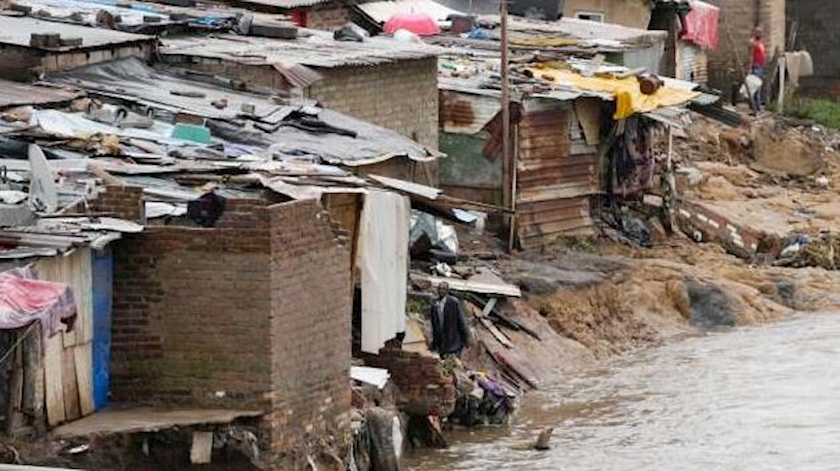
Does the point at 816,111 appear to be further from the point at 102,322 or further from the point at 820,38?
the point at 102,322

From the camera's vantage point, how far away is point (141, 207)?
15.3m

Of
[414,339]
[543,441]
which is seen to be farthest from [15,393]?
[543,441]

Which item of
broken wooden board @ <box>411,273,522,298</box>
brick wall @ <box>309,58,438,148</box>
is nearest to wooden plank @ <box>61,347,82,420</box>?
broken wooden board @ <box>411,273,522,298</box>

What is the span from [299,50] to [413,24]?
203 inches

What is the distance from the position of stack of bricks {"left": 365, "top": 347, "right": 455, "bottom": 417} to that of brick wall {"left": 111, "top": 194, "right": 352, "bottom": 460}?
9.57ft

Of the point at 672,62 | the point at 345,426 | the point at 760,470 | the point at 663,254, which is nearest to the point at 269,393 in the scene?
the point at 345,426

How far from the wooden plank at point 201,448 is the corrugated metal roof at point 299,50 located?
7346 millimetres

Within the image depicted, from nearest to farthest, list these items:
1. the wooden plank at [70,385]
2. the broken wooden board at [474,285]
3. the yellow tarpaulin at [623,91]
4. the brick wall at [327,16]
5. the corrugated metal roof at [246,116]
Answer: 1. the wooden plank at [70,385]
2. the corrugated metal roof at [246,116]
3. the broken wooden board at [474,285]
4. the yellow tarpaulin at [623,91]
5. the brick wall at [327,16]

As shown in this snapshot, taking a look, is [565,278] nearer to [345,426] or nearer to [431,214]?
[431,214]

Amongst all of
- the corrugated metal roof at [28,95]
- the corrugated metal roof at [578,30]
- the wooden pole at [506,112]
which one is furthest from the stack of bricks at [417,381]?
the corrugated metal roof at [578,30]

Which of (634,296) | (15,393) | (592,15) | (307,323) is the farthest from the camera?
(592,15)

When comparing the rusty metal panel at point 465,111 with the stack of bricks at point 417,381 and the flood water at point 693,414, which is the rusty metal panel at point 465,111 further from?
the stack of bricks at point 417,381

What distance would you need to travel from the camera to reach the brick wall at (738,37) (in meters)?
37.0

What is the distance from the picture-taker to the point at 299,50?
22.8m
